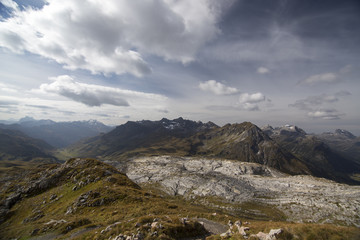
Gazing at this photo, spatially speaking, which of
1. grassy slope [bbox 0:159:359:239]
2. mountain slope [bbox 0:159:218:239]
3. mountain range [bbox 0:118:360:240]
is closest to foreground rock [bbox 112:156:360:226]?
mountain range [bbox 0:118:360:240]

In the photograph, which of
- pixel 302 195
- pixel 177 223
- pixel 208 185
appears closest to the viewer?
pixel 177 223

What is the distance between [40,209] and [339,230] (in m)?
67.4

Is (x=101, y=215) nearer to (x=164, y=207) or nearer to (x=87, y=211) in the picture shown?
(x=87, y=211)

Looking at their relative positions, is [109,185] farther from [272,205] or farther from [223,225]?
[272,205]

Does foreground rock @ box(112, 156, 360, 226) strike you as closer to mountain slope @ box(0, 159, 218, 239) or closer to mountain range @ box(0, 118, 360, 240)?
mountain range @ box(0, 118, 360, 240)

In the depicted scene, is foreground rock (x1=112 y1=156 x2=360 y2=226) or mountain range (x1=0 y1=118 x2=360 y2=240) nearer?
mountain range (x1=0 y1=118 x2=360 y2=240)

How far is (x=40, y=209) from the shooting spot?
44.8 m

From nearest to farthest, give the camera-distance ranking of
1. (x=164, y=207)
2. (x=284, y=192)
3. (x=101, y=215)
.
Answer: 1. (x=101, y=215)
2. (x=164, y=207)
3. (x=284, y=192)

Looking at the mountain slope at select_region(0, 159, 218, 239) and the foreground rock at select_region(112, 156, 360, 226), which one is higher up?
the mountain slope at select_region(0, 159, 218, 239)

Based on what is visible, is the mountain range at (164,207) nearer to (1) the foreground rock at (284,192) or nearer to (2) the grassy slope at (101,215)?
(2) the grassy slope at (101,215)

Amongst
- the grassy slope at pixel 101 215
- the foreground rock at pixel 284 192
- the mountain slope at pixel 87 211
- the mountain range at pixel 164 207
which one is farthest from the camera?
the foreground rock at pixel 284 192

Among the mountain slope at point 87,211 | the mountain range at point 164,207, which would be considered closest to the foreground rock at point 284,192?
the mountain range at point 164,207

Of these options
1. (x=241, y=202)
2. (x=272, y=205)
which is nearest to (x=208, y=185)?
(x=241, y=202)

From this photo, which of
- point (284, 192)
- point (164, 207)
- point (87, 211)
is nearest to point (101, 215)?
point (87, 211)
